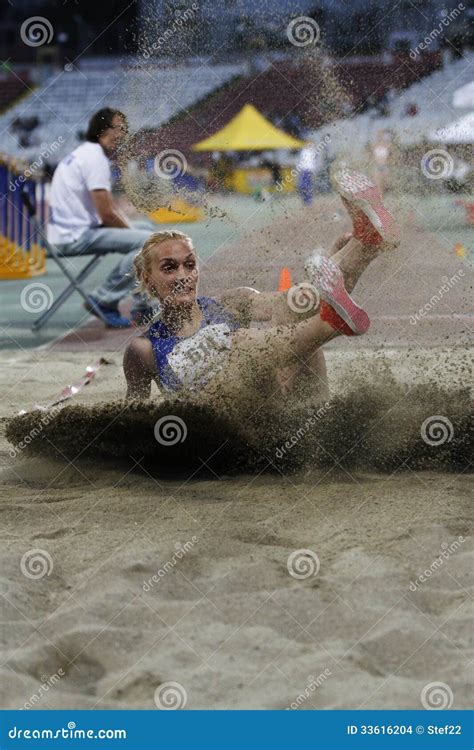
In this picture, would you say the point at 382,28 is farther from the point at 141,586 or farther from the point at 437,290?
the point at 141,586

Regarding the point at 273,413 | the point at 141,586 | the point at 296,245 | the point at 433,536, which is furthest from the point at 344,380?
the point at 296,245

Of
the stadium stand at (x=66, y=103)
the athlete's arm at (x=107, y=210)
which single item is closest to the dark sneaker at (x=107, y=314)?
the athlete's arm at (x=107, y=210)

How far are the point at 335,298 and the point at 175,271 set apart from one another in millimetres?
684

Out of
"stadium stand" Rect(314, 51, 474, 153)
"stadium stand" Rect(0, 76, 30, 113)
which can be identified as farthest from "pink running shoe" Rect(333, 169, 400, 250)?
"stadium stand" Rect(0, 76, 30, 113)

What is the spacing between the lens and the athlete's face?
4.30 m

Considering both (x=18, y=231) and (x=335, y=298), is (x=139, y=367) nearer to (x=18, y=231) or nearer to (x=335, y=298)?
(x=335, y=298)

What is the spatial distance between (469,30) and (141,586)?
2122 cm

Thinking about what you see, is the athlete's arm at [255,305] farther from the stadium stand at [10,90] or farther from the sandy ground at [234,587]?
the stadium stand at [10,90]

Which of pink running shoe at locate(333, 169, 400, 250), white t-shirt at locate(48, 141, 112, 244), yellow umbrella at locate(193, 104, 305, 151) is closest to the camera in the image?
pink running shoe at locate(333, 169, 400, 250)

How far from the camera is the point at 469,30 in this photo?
877 inches

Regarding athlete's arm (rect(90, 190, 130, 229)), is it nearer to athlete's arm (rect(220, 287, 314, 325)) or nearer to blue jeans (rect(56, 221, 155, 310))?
blue jeans (rect(56, 221, 155, 310))

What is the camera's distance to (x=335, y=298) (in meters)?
4.02

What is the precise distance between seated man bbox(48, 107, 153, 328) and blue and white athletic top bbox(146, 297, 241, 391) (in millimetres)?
3773

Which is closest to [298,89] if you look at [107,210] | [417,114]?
[417,114]
